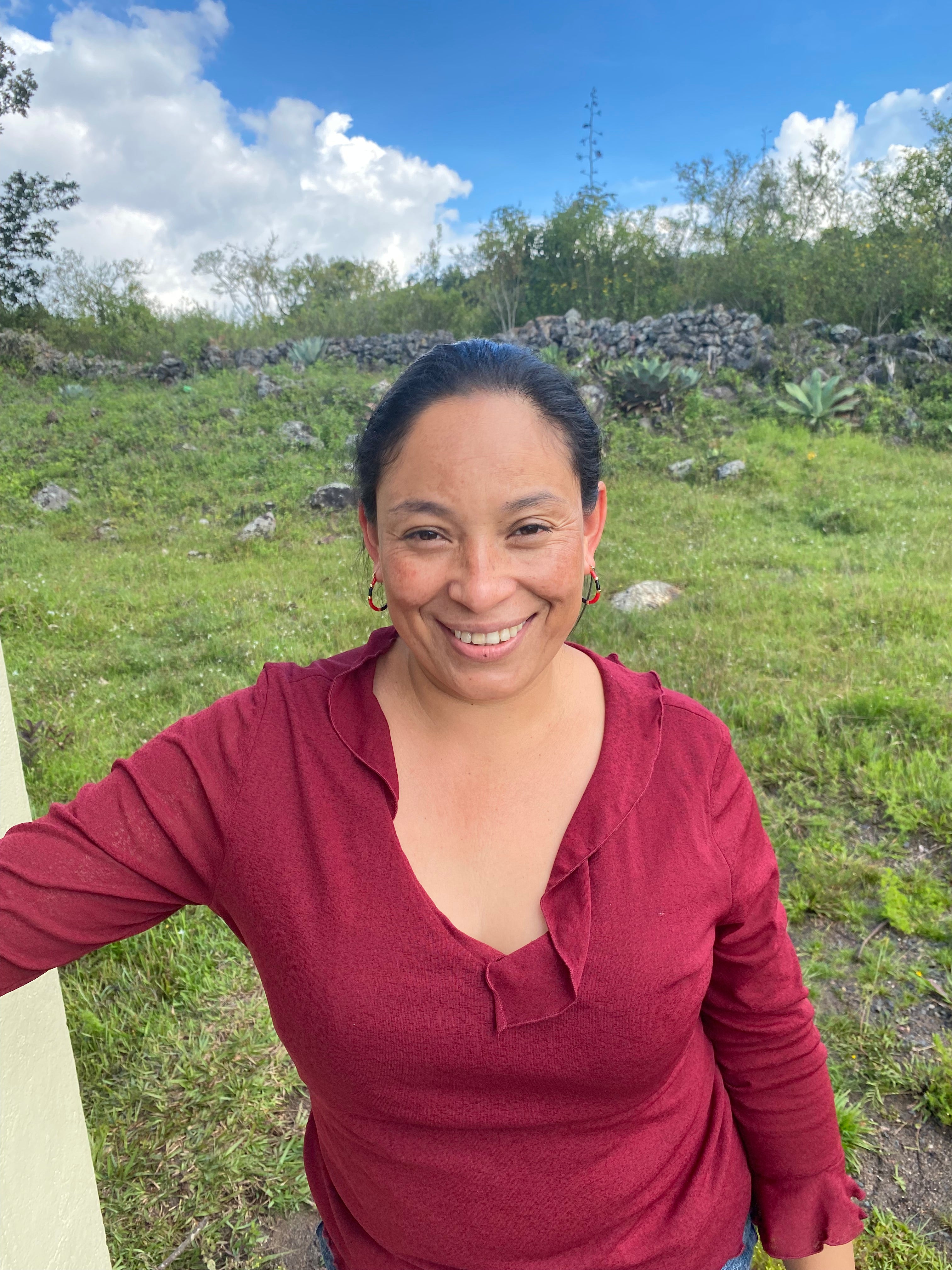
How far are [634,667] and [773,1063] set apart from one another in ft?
10.3

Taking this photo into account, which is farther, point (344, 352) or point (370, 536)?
point (344, 352)

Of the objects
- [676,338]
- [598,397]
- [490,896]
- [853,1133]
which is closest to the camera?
[490,896]


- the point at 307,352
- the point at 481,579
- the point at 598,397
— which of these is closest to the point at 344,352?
the point at 307,352

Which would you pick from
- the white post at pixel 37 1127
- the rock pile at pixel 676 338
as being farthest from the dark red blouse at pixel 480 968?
the rock pile at pixel 676 338

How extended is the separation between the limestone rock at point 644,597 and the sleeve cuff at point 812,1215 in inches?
157

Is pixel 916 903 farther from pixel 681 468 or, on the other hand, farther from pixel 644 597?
pixel 681 468

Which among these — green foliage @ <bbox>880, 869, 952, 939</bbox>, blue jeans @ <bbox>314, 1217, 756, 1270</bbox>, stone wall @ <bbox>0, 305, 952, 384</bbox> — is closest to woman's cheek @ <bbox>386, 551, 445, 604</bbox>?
blue jeans @ <bbox>314, 1217, 756, 1270</bbox>

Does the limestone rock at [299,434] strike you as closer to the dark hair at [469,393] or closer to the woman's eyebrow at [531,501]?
the dark hair at [469,393]

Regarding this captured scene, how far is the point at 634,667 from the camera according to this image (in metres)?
4.20

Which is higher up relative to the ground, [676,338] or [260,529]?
[676,338]

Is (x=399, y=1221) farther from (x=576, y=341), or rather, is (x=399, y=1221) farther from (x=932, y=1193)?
(x=576, y=341)

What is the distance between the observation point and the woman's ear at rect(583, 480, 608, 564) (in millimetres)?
1203

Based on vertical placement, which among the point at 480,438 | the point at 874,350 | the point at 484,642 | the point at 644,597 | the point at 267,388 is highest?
the point at 267,388

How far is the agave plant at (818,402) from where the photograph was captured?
958 centimetres
